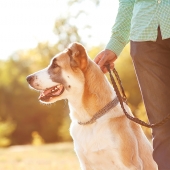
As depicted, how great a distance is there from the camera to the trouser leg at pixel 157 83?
3369mm

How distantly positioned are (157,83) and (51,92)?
1.29 meters

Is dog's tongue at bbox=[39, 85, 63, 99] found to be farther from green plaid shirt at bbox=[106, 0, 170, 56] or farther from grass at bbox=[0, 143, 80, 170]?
grass at bbox=[0, 143, 80, 170]

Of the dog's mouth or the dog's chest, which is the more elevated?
the dog's mouth

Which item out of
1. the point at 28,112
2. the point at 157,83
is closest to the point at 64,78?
the point at 157,83

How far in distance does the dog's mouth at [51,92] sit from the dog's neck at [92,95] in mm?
177

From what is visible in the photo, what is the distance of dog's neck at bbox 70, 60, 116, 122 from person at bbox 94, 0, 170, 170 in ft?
2.36

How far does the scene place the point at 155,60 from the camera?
3.37m

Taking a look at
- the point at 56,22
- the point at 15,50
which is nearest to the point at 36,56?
the point at 56,22

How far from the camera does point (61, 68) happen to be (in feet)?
14.8

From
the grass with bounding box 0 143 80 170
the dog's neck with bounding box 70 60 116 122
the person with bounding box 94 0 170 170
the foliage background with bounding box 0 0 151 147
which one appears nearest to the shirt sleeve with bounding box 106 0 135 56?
the dog's neck with bounding box 70 60 116 122

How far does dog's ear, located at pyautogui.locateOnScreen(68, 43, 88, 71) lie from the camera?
4336mm

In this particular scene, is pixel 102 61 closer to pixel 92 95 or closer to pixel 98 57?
pixel 98 57

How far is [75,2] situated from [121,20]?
1115 inches

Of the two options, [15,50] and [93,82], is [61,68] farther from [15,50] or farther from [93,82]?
[15,50]
